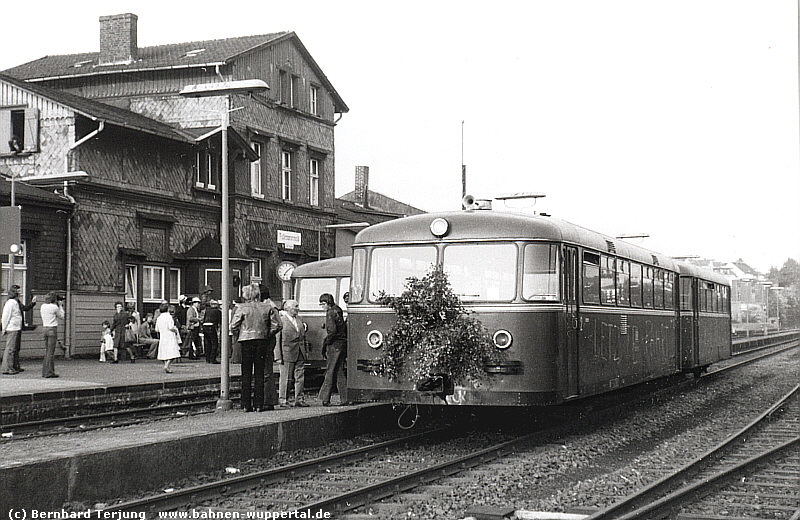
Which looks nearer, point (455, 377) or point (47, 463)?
point (47, 463)

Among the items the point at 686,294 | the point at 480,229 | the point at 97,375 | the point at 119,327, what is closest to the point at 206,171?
the point at 119,327

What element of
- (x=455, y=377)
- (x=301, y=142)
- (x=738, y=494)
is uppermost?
(x=301, y=142)

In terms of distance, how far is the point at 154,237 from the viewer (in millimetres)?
29422

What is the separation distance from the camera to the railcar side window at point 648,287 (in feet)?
55.3

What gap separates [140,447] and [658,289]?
37.0 feet

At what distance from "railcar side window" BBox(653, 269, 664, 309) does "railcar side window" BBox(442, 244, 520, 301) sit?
6.49 meters

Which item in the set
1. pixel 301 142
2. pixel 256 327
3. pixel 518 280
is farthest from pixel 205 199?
pixel 518 280

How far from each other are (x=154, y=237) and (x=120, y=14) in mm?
9853

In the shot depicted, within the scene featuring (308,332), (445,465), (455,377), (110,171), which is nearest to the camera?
(445,465)

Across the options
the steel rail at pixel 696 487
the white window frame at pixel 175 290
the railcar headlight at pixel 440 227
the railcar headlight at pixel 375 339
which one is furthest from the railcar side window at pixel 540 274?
the white window frame at pixel 175 290

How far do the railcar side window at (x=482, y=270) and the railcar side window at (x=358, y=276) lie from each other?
1.14 metres

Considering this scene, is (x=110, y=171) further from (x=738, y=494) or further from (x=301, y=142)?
(x=738, y=494)

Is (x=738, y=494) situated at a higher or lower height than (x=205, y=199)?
lower

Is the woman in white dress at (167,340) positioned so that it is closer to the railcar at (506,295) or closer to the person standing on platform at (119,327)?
the person standing on platform at (119,327)
